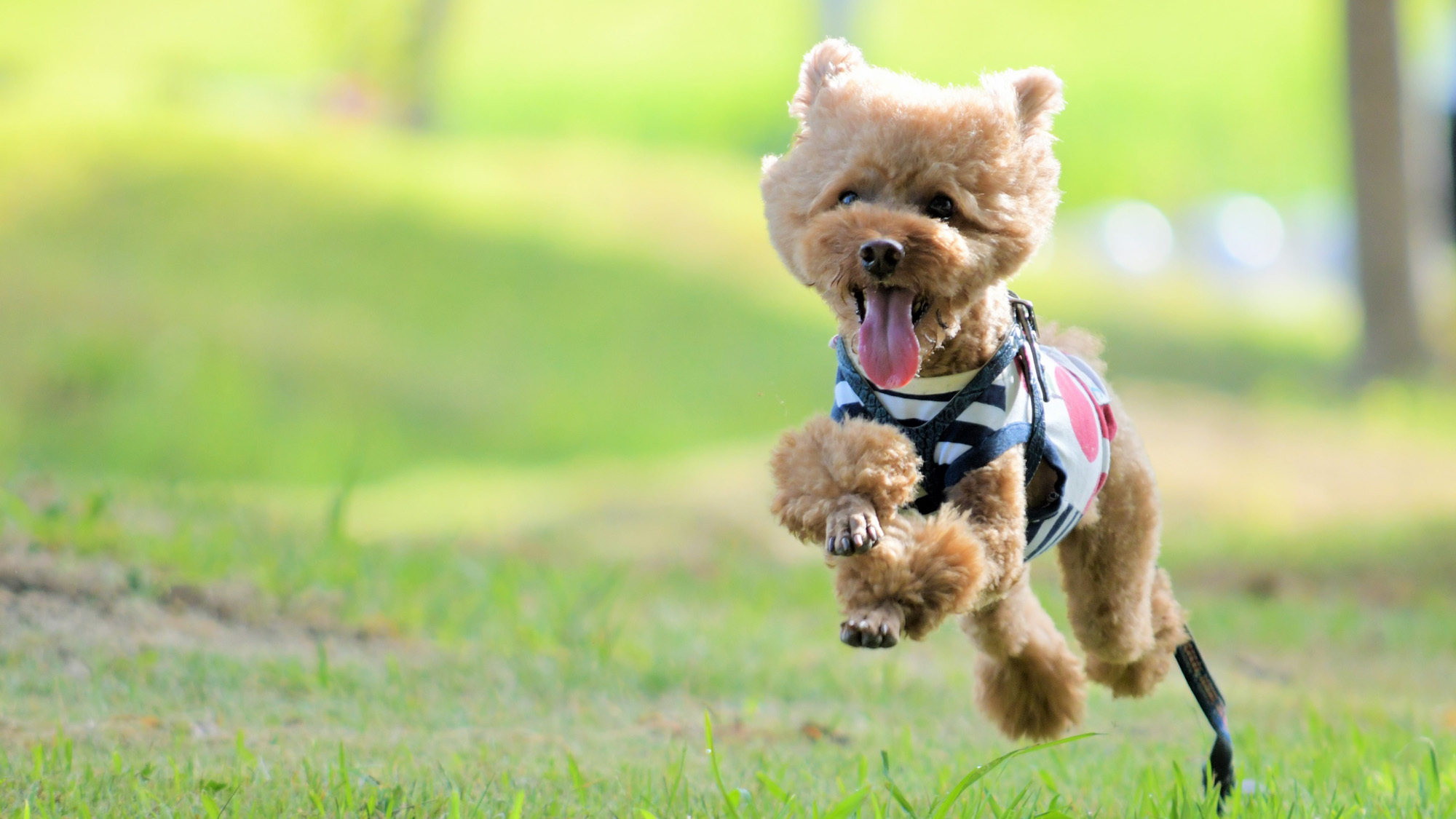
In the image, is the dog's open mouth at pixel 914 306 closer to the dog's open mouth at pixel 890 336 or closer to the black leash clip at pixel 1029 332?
the dog's open mouth at pixel 890 336

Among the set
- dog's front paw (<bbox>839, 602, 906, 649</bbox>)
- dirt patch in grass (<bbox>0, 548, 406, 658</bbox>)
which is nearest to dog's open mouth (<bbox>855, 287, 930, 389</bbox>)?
dog's front paw (<bbox>839, 602, 906, 649</bbox>)

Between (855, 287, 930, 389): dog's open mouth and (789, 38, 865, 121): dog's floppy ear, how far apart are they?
0.47 metres

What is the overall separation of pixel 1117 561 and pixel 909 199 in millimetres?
976

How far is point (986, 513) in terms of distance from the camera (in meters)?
2.60

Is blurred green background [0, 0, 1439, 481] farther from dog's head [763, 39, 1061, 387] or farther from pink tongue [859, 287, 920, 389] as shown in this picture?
pink tongue [859, 287, 920, 389]

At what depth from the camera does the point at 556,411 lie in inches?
463

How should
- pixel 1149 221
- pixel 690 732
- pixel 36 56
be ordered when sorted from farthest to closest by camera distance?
pixel 1149 221, pixel 36 56, pixel 690 732

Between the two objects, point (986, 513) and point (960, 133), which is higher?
point (960, 133)

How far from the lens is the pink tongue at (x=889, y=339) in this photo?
2418mm

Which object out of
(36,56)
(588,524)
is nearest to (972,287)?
(588,524)

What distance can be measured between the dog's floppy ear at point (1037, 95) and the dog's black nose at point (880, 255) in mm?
486

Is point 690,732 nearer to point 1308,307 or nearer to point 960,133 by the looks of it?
point 960,133

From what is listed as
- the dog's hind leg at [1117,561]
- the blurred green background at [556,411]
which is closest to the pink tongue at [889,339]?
the dog's hind leg at [1117,561]

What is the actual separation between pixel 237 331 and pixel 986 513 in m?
9.75
